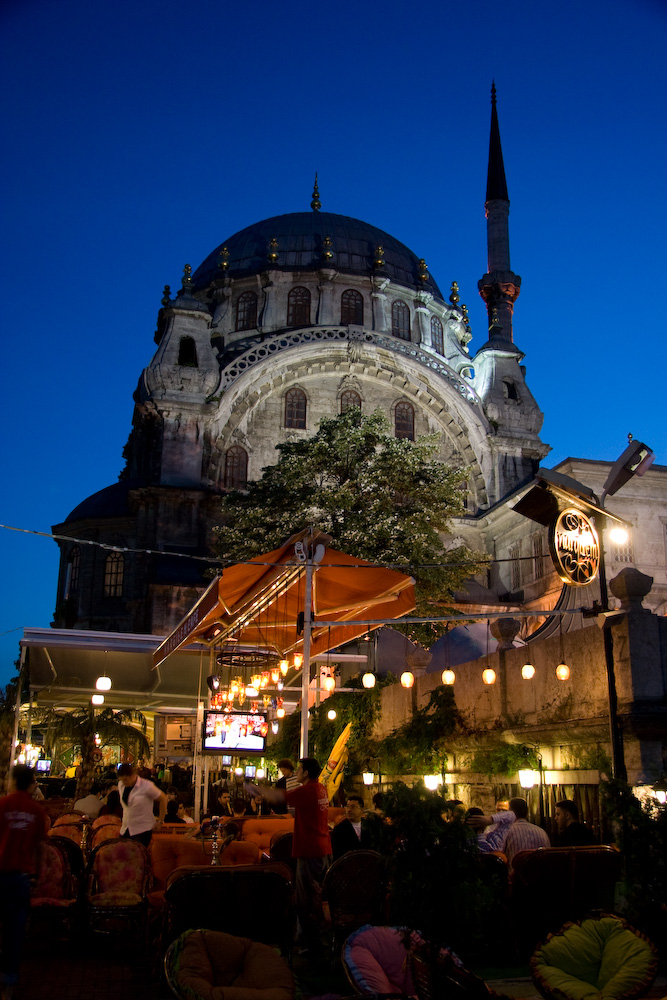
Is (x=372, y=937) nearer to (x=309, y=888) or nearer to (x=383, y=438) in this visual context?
(x=309, y=888)

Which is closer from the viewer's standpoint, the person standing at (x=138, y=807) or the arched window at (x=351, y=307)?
the person standing at (x=138, y=807)

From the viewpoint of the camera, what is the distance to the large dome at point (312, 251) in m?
43.6

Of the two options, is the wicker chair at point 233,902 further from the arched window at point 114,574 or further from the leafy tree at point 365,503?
the arched window at point 114,574

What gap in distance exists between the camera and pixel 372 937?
15.4ft

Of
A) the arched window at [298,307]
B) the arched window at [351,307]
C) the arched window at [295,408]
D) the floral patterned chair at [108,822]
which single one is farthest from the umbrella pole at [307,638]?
the arched window at [351,307]

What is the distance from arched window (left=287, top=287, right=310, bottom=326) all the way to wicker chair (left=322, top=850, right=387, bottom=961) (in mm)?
36231

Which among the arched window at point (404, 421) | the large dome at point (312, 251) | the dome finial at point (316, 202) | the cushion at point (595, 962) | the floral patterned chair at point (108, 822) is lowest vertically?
the cushion at point (595, 962)

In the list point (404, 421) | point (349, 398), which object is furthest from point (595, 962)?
point (404, 421)

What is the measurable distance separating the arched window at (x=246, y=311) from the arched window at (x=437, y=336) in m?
8.81

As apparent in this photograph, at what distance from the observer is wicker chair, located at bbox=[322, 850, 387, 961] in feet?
21.8

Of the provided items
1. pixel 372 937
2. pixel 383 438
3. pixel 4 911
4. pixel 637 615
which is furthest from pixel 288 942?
pixel 383 438

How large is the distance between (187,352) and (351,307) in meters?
9.25

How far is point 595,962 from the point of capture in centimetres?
457

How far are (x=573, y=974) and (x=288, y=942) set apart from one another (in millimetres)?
1973
